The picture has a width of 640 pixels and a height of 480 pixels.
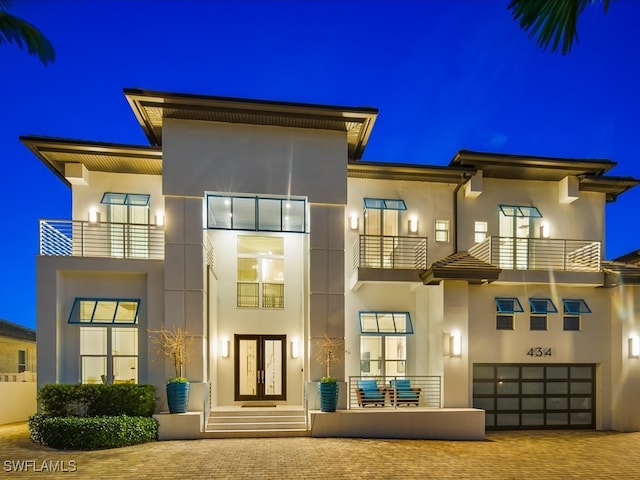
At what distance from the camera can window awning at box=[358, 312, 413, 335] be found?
1472cm

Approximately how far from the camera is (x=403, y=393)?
13.1 metres

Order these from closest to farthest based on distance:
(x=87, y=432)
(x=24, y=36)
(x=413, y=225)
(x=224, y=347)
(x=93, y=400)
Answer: (x=24, y=36), (x=87, y=432), (x=93, y=400), (x=224, y=347), (x=413, y=225)

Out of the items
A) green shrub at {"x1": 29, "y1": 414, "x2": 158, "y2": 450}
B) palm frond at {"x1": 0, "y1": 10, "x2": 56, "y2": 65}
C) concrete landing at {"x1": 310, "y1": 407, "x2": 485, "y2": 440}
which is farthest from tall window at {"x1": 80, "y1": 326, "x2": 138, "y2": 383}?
palm frond at {"x1": 0, "y1": 10, "x2": 56, "y2": 65}

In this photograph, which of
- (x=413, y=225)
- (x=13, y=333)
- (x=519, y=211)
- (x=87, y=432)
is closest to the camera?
(x=87, y=432)

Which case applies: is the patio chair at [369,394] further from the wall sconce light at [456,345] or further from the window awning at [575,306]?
the window awning at [575,306]

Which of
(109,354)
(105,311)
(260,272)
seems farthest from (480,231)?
(109,354)

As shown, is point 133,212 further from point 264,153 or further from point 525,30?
point 525,30

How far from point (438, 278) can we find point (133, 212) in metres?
10.5

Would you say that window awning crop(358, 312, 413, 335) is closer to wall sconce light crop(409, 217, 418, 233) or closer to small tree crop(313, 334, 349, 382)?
small tree crop(313, 334, 349, 382)

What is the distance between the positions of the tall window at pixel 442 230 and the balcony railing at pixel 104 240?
31.6 feet

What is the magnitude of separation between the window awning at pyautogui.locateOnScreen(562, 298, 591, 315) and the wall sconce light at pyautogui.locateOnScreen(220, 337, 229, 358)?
11.3 m

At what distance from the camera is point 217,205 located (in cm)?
1320

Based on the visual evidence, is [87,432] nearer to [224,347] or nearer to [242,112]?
[224,347]

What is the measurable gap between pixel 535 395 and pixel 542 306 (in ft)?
9.57
